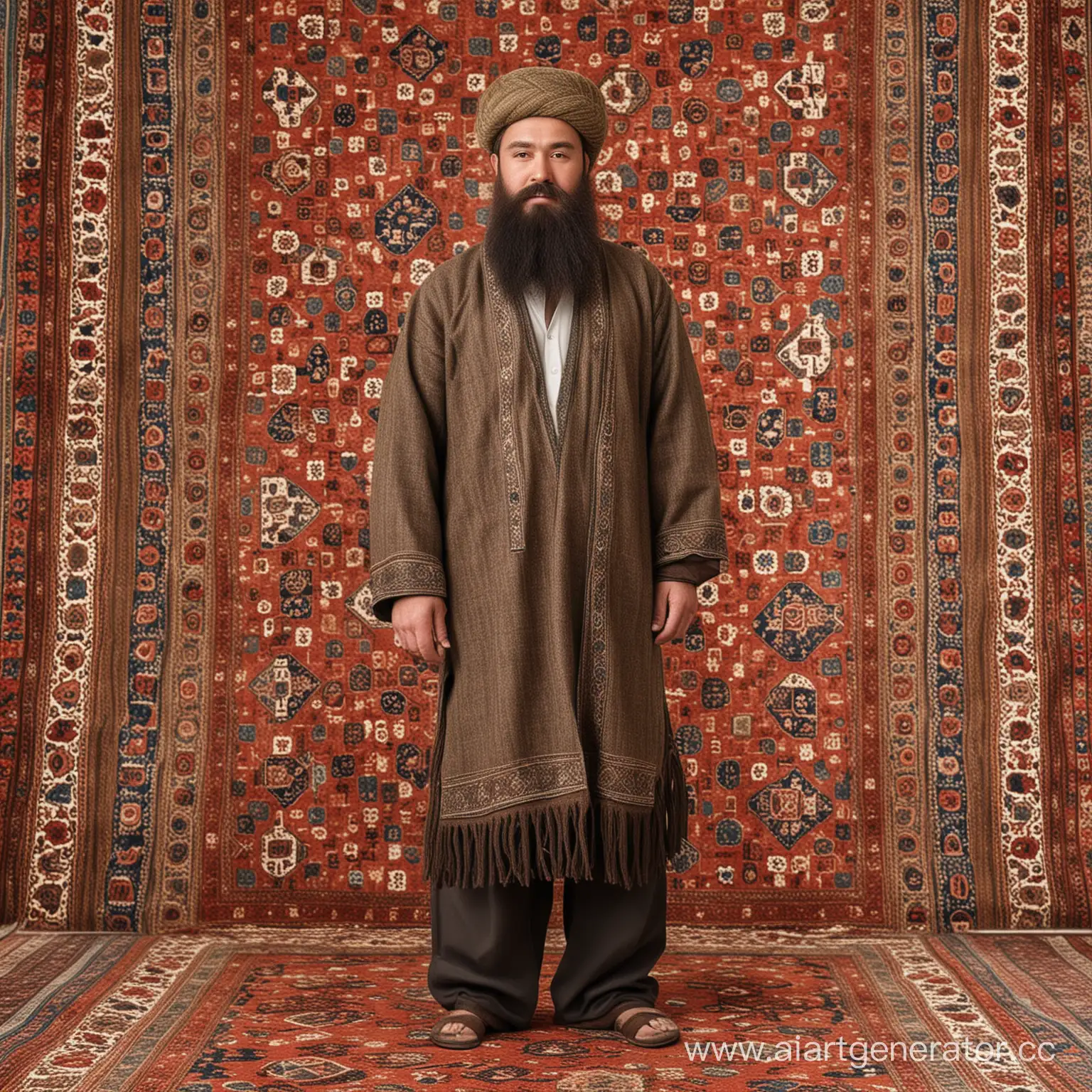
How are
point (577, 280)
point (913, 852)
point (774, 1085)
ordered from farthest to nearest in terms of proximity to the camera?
point (913, 852) < point (577, 280) < point (774, 1085)

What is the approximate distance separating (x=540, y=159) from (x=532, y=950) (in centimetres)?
151

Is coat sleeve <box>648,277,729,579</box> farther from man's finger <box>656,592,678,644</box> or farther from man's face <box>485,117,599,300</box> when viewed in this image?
man's face <box>485,117,599,300</box>

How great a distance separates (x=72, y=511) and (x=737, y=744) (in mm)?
1812

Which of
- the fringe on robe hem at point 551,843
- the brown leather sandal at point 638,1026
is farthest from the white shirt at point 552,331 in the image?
the brown leather sandal at point 638,1026

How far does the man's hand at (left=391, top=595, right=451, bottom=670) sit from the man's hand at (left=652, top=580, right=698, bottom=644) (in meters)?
0.41

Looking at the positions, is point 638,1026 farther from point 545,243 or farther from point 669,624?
point 545,243

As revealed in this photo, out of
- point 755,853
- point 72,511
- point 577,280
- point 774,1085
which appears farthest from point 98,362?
point 774,1085

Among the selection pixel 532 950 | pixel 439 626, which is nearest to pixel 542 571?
pixel 439 626

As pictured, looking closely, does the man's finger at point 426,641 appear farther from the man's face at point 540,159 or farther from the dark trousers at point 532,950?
the man's face at point 540,159

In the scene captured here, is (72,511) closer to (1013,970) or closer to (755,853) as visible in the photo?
(755,853)

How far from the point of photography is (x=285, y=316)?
3.62 meters

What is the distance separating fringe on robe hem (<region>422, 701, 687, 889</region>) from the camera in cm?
246

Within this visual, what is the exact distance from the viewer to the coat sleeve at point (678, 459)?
2.65 metres

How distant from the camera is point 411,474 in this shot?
8.53 feet
